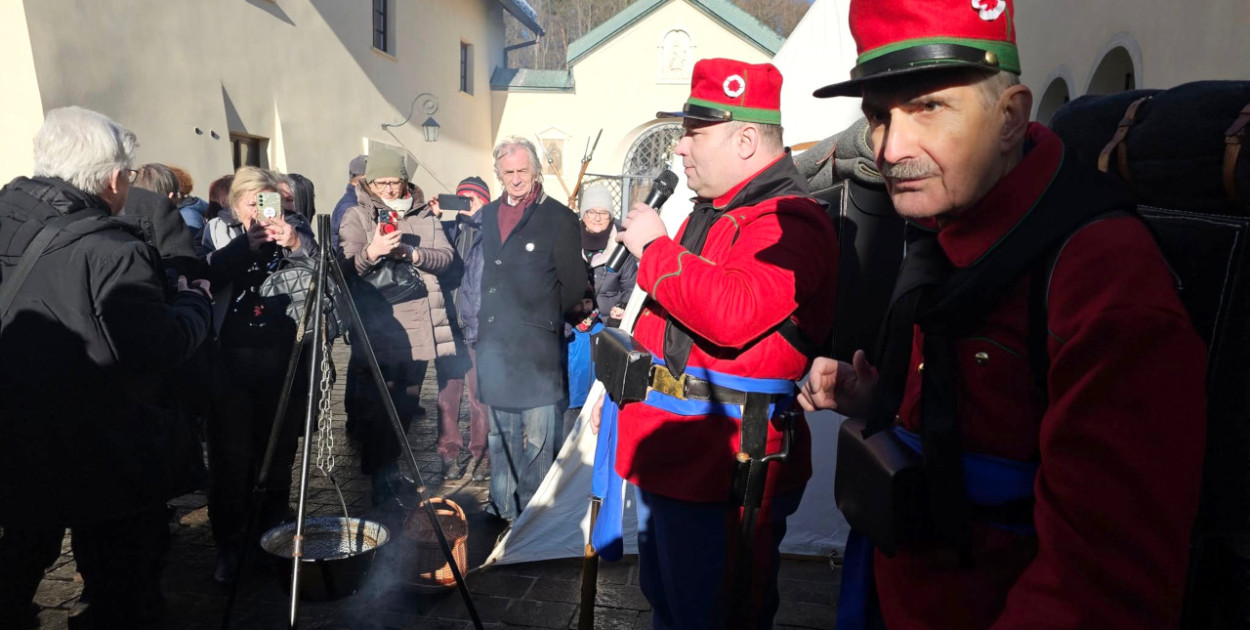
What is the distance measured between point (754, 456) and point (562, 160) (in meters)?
20.2

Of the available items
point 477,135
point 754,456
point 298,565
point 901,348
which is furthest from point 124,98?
point 477,135

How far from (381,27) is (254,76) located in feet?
17.9

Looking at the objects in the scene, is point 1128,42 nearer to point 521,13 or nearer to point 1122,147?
point 1122,147

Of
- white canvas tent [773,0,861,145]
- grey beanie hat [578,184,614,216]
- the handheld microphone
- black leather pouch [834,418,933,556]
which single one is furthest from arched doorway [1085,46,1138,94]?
black leather pouch [834,418,933,556]

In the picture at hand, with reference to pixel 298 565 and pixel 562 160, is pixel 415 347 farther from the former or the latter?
pixel 562 160

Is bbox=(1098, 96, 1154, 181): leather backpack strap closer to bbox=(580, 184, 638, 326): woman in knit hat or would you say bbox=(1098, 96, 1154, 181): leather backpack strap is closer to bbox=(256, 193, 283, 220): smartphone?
bbox=(256, 193, 283, 220): smartphone

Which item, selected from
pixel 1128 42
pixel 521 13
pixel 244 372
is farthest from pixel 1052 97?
pixel 521 13

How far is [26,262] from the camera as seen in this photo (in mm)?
2592

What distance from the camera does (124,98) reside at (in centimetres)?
834

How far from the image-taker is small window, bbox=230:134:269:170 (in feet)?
35.8

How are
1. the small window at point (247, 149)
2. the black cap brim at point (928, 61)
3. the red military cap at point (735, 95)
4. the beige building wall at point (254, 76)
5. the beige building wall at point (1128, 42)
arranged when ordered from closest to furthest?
the black cap brim at point (928, 61) < the red military cap at point (735, 95) < the beige building wall at point (1128, 42) < the beige building wall at point (254, 76) < the small window at point (247, 149)

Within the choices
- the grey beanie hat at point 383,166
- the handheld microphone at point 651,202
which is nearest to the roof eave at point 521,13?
the grey beanie hat at point 383,166

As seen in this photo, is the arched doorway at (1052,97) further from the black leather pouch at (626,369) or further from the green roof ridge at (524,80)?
the green roof ridge at (524,80)

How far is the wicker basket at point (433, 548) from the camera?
363cm
